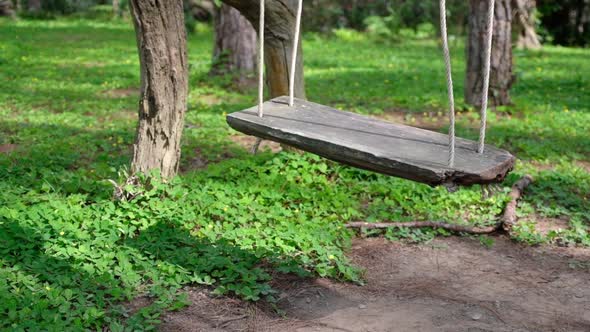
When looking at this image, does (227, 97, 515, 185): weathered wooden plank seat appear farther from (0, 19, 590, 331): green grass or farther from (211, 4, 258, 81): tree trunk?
(211, 4, 258, 81): tree trunk

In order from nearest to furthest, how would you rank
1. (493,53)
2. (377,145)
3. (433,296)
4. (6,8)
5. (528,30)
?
(377,145), (433,296), (493,53), (528,30), (6,8)

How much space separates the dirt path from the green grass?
0.15 m

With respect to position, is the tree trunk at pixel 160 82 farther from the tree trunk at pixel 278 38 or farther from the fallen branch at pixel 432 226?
the fallen branch at pixel 432 226

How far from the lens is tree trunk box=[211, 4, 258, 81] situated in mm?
10938

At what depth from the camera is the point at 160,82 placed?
5320mm

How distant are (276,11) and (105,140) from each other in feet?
8.71

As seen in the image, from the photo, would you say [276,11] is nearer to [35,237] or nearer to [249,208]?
[249,208]

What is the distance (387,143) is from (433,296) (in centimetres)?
136

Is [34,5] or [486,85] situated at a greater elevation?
[486,85]

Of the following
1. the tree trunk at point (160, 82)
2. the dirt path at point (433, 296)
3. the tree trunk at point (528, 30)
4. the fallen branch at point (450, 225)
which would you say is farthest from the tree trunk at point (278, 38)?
the tree trunk at point (528, 30)

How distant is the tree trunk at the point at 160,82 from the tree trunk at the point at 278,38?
59cm

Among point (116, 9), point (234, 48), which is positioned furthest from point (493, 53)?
point (116, 9)

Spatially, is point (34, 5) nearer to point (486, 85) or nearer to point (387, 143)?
point (387, 143)

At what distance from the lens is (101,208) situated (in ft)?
17.0
